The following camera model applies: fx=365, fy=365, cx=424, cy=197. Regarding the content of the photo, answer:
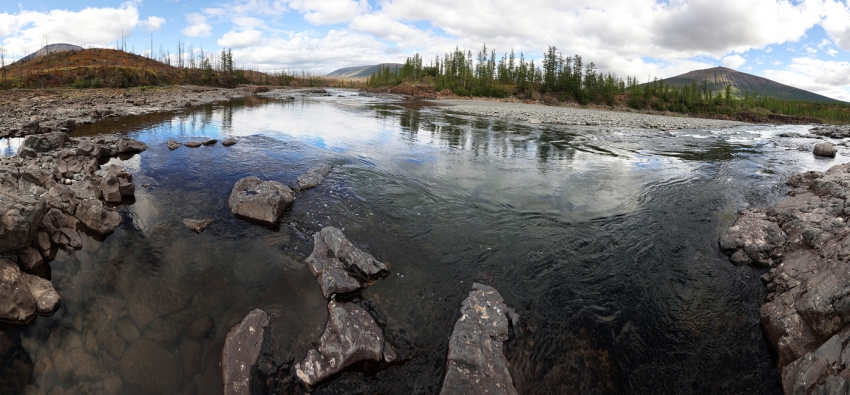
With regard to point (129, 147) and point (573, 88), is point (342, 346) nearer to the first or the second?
point (129, 147)

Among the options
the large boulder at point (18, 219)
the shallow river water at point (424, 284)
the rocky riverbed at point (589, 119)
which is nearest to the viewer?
the shallow river water at point (424, 284)

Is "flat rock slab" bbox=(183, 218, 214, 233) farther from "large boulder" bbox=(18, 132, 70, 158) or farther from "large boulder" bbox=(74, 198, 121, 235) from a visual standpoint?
"large boulder" bbox=(18, 132, 70, 158)

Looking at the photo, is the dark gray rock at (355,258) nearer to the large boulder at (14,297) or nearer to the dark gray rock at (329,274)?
the dark gray rock at (329,274)

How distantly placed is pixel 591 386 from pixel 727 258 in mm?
5926

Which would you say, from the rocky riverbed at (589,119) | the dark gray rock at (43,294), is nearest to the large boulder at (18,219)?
the dark gray rock at (43,294)

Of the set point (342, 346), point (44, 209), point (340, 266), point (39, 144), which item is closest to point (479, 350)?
point (342, 346)

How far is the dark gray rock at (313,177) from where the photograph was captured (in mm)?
12430

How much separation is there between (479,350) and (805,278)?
6475 millimetres

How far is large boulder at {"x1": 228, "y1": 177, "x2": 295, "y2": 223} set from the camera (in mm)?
9867

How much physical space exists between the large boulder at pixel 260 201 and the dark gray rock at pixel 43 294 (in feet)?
13.2

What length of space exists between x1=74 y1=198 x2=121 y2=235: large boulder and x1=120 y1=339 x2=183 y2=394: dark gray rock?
14.0 feet

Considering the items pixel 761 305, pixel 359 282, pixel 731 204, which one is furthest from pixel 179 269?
pixel 731 204

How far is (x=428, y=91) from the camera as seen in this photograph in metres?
104

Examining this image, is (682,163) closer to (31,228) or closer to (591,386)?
(591,386)
